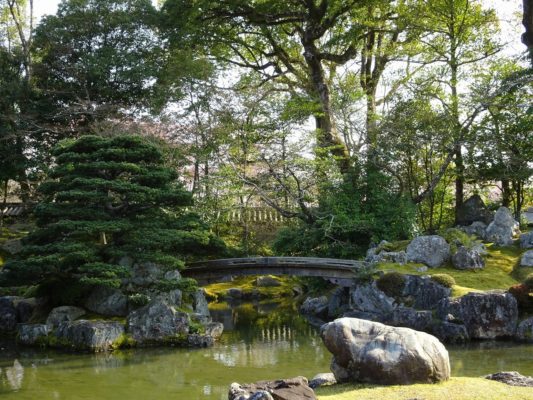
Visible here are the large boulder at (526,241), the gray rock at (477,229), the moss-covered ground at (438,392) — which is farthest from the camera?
the gray rock at (477,229)

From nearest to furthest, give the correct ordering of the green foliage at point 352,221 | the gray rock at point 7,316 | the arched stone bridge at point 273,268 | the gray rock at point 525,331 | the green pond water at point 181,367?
the green pond water at point 181,367
the gray rock at point 525,331
the gray rock at point 7,316
the arched stone bridge at point 273,268
the green foliage at point 352,221

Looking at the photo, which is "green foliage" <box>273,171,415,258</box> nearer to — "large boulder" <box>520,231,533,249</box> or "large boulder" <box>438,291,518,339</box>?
"large boulder" <box>520,231,533,249</box>

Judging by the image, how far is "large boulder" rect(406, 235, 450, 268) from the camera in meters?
16.2

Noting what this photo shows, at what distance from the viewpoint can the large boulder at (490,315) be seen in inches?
529

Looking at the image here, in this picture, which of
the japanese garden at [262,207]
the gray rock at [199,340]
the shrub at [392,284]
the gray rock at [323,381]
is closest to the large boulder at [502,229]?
the japanese garden at [262,207]

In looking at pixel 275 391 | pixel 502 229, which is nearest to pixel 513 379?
pixel 275 391

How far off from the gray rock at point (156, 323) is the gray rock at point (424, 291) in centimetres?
Answer: 601

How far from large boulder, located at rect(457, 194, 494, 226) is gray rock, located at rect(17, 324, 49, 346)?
14088 millimetres

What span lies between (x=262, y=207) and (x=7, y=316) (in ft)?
36.3

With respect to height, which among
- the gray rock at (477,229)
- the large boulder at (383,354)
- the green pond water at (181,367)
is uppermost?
the gray rock at (477,229)

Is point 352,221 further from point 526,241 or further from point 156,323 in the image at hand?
point 156,323

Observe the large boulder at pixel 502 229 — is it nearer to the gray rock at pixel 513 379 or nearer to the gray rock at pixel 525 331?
the gray rock at pixel 525 331

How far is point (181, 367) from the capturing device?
12352 mm

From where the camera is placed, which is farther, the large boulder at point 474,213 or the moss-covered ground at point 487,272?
the large boulder at point 474,213
